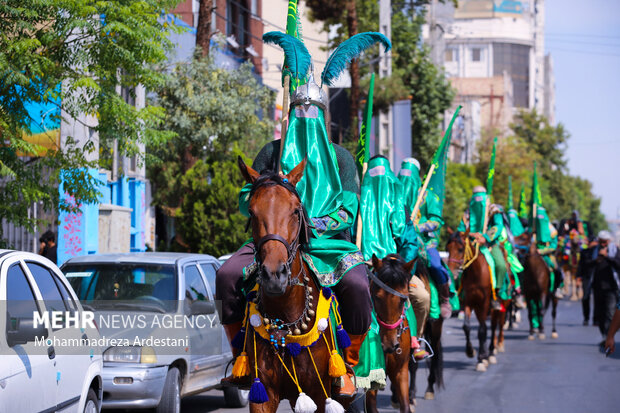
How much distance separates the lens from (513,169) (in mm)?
57812

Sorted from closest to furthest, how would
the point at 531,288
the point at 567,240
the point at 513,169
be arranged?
the point at 531,288 → the point at 567,240 → the point at 513,169

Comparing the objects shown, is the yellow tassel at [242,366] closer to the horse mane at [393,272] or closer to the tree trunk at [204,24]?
the horse mane at [393,272]

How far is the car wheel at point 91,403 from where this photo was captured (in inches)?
309

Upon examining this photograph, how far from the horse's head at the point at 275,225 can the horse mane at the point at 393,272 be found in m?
3.50

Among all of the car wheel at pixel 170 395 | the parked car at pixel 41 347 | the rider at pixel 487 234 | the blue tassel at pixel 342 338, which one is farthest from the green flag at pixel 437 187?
the blue tassel at pixel 342 338

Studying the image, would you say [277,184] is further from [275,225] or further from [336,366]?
[336,366]

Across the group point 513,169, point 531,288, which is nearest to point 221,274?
point 531,288

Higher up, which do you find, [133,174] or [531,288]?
[133,174]

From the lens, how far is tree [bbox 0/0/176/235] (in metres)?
10.4

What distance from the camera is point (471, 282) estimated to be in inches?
667

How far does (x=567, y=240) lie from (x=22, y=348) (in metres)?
31.9

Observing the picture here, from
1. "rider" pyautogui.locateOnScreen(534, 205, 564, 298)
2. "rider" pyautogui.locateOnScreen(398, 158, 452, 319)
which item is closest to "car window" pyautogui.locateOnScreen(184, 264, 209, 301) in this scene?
"rider" pyautogui.locateOnScreen(398, 158, 452, 319)

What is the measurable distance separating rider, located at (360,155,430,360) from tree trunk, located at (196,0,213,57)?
984cm

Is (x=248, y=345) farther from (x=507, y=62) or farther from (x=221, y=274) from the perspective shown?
(x=507, y=62)
